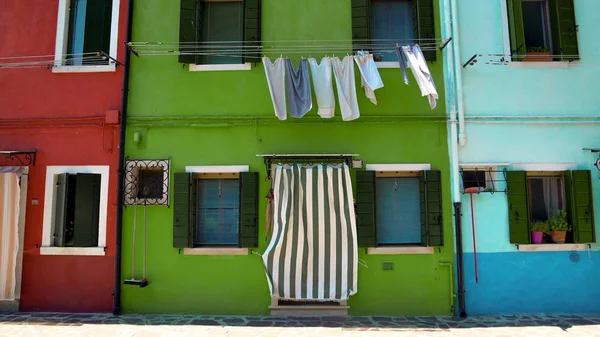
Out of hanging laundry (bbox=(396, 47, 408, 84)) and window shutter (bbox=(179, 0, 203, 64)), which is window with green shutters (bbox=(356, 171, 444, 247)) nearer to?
hanging laundry (bbox=(396, 47, 408, 84))

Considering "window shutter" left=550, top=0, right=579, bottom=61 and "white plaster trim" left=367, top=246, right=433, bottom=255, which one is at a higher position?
"window shutter" left=550, top=0, right=579, bottom=61

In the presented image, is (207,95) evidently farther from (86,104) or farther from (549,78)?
(549,78)

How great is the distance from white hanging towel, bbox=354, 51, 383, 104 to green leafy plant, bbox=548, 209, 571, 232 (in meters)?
3.77

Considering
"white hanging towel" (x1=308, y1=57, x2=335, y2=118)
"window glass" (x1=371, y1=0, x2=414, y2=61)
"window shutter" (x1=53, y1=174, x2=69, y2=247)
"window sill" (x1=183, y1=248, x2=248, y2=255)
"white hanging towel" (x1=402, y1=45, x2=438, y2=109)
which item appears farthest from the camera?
"window glass" (x1=371, y1=0, x2=414, y2=61)

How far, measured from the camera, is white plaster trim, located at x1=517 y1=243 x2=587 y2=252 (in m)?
7.04

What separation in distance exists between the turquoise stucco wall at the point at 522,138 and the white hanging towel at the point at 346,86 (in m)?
2.13

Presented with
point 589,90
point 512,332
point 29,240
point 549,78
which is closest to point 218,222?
point 29,240

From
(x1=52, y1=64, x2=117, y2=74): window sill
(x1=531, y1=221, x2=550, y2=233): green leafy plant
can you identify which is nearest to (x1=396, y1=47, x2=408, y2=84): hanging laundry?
(x1=531, y1=221, x2=550, y2=233): green leafy plant

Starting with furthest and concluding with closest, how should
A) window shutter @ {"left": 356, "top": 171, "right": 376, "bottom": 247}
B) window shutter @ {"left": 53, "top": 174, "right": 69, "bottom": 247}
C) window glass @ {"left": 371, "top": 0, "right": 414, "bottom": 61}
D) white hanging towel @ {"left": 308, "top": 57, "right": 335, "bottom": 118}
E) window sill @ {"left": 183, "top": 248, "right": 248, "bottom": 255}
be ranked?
1. window glass @ {"left": 371, "top": 0, "right": 414, "bottom": 61}
2. window shutter @ {"left": 53, "top": 174, "right": 69, "bottom": 247}
3. window sill @ {"left": 183, "top": 248, "right": 248, "bottom": 255}
4. window shutter @ {"left": 356, "top": 171, "right": 376, "bottom": 247}
5. white hanging towel @ {"left": 308, "top": 57, "right": 335, "bottom": 118}

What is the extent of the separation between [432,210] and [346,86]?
2.60 m

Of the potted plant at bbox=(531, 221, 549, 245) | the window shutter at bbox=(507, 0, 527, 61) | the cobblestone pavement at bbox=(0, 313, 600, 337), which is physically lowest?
the cobblestone pavement at bbox=(0, 313, 600, 337)

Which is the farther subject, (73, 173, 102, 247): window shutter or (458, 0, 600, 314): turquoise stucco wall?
(73, 173, 102, 247): window shutter

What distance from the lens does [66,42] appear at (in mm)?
Result: 7754

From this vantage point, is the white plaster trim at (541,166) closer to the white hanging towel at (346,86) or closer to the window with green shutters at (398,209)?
the window with green shutters at (398,209)
